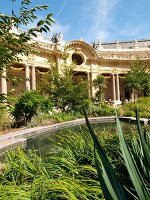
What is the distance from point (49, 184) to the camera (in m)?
3.21

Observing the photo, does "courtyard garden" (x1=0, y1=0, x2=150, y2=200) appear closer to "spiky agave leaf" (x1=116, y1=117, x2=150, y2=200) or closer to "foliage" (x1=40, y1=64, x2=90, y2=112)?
"spiky agave leaf" (x1=116, y1=117, x2=150, y2=200)

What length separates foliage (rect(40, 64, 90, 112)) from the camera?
23594mm

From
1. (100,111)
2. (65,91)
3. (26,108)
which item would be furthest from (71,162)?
(100,111)

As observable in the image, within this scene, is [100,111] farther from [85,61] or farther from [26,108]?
[85,61]

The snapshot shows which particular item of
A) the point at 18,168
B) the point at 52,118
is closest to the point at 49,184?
the point at 18,168

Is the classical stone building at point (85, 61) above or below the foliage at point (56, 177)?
above

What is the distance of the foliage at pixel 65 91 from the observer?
929 inches

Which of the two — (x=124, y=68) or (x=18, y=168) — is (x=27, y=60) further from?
(x=18, y=168)

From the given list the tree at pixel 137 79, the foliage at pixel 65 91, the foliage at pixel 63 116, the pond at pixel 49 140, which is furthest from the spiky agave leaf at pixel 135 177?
the tree at pixel 137 79

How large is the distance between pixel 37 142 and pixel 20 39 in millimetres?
8567

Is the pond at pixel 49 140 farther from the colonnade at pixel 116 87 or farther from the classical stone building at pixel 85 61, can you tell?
the colonnade at pixel 116 87

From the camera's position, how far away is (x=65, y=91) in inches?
930

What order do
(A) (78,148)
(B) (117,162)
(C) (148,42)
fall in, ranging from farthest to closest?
(C) (148,42), (A) (78,148), (B) (117,162)

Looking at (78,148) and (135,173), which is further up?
(135,173)
